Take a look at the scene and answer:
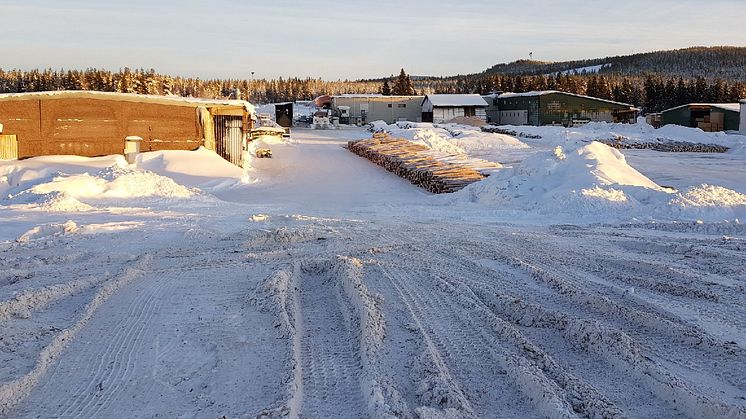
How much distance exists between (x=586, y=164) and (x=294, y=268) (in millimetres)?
10776

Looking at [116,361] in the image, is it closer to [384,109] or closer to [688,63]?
[384,109]

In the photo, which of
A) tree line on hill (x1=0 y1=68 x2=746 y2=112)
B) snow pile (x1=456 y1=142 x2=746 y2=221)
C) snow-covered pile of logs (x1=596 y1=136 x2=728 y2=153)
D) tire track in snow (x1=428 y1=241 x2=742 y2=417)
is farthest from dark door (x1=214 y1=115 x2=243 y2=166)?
tree line on hill (x1=0 y1=68 x2=746 y2=112)

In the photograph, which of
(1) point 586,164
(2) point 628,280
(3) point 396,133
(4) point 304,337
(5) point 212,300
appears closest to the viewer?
(4) point 304,337

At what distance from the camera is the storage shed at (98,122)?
21.5m

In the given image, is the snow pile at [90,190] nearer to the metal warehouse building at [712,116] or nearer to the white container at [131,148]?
the white container at [131,148]

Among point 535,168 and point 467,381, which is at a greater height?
point 535,168

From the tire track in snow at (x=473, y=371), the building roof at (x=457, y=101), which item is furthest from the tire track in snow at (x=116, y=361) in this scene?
the building roof at (x=457, y=101)

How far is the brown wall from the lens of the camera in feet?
70.6

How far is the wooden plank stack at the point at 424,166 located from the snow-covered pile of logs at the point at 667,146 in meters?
18.9

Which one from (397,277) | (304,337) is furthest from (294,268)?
(304,337)

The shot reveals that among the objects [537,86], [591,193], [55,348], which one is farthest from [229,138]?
[537,86]

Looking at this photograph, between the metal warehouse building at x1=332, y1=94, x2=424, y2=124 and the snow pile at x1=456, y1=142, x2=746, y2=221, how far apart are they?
58.3m

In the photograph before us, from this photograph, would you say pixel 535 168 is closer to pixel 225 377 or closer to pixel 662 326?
pixel 662 326

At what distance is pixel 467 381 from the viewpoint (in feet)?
16.8
